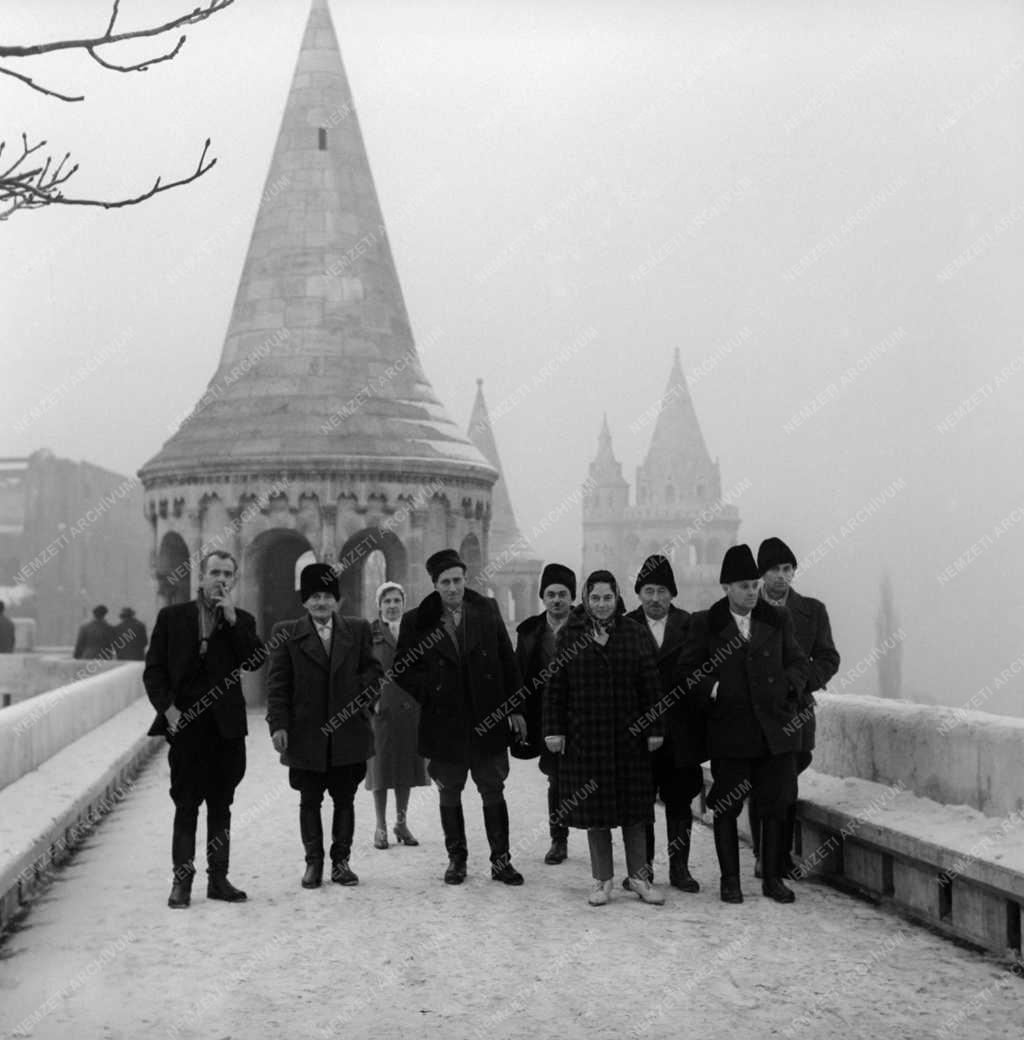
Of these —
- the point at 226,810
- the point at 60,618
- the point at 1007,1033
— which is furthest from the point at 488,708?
the point at 60,618

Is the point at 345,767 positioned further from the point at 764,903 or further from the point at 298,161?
the point at 298,161

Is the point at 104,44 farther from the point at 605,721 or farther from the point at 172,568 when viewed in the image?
the point at 172,568

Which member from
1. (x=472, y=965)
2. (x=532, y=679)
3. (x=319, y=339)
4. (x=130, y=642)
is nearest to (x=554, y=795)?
(x=532, y=679)

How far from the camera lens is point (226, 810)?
Result: 619 cm

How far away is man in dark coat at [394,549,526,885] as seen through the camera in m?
6.64

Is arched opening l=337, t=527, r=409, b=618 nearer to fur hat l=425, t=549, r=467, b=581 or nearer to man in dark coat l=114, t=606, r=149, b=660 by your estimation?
man in dark coat l=114, t=606, r=149, b=660

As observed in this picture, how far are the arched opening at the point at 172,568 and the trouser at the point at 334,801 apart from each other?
11292 millimetres

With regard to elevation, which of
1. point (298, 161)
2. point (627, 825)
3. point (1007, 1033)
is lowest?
point (1007, 1033)

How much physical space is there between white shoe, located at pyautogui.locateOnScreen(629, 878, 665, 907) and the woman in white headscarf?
6.15 ft

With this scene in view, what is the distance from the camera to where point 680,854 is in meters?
6.45

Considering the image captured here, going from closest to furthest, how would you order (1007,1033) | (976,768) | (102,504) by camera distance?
(1007,1033) < (976,768) < (102,504)

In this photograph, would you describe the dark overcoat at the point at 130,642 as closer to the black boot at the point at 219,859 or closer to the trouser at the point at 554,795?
the trouser at the point at 554,795

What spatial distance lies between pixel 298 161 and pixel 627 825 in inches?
549

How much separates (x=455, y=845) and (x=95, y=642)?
14.0 metres
